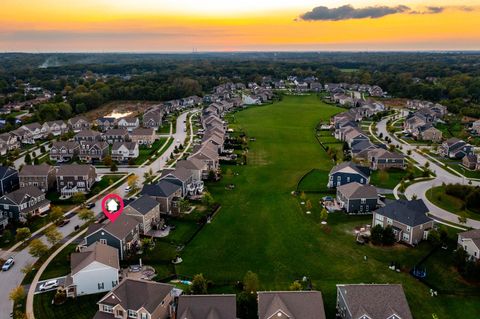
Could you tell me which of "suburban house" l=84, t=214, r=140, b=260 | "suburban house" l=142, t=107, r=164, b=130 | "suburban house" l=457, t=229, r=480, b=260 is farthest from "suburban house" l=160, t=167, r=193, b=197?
"suburban house" l=142, t=107, r=164, b=130

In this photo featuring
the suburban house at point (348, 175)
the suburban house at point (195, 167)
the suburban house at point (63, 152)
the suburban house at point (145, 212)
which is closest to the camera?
the suburban house at point (145, 212)

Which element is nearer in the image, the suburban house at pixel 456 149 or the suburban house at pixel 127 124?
the suburban house at pixel 456 149

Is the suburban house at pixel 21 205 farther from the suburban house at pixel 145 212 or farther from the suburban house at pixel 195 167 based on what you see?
the suburban house at pixel 195 167

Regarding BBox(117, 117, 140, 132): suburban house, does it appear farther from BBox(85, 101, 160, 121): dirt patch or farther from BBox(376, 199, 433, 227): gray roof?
BBox(376, 199, 433, 227): gray roof

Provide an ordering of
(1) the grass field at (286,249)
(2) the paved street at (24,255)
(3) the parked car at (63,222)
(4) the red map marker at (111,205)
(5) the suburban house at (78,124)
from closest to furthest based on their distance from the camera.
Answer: (2) the paved street at (24,255), (1) the grass field at (286,249), (3) the parked car at (63,222), (4) the red map marker at (111,205), (5) the suburban house at (78,124)

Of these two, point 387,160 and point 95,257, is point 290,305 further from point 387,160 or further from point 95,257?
point 387,160

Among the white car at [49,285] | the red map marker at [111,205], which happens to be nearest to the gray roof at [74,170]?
the red map marker at [111,205]
